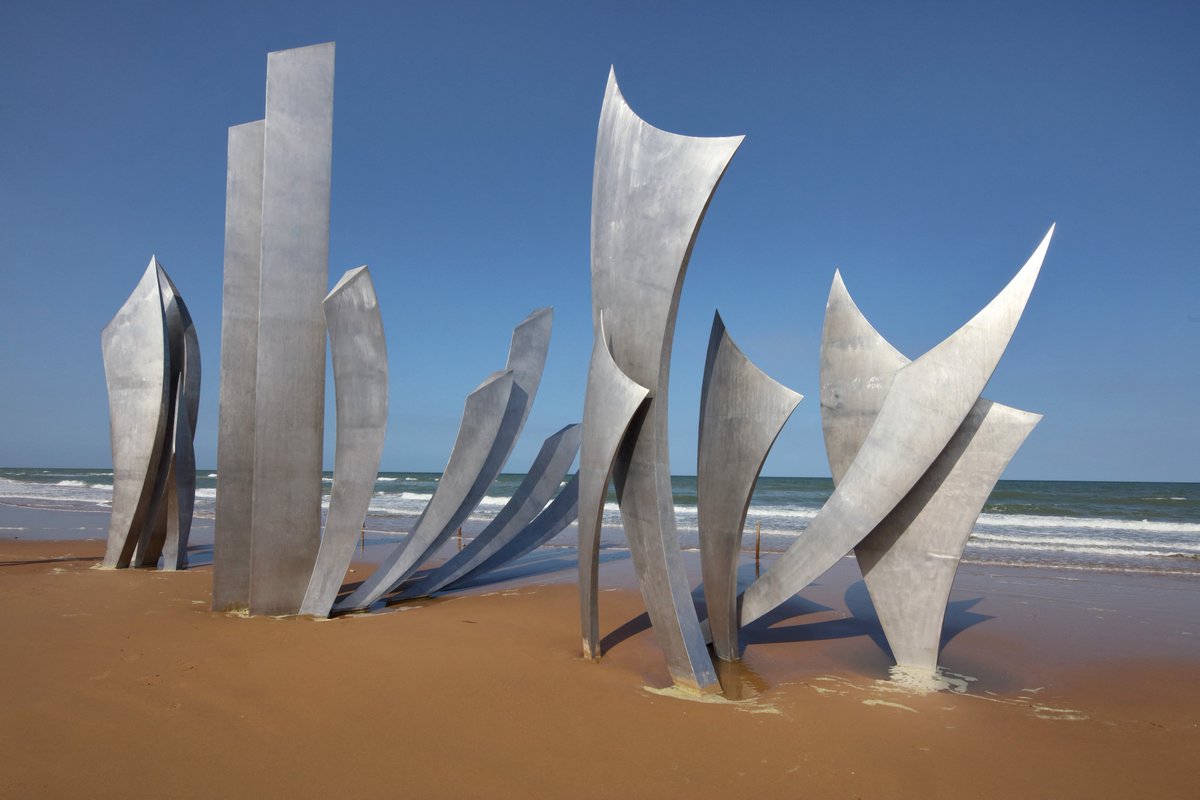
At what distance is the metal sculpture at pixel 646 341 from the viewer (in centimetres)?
539

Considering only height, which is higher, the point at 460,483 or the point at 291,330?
the point at 291,330

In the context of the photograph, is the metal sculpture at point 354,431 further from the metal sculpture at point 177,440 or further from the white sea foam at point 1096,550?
the white sea foam at point 1096,550

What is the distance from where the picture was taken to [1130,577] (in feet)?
43.3

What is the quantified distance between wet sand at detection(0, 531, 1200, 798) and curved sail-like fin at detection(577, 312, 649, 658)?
101 cm

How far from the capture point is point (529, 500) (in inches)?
398

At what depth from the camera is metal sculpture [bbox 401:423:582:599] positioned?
33.0 feet

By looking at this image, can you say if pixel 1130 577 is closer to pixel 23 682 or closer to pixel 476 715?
pixel 476 715

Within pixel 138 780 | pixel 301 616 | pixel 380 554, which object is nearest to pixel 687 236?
pixel 138 780

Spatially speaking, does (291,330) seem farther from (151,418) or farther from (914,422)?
(914,422)

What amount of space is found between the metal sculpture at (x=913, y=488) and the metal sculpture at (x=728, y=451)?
94 centimetres

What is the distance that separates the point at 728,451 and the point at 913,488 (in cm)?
164

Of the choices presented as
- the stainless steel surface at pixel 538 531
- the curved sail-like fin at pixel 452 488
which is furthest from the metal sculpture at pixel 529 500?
the curved sail-like fin at pixel 452 488

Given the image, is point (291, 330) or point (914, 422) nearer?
point (914, 422)

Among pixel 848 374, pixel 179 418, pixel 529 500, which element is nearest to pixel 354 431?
pixel 529 500
